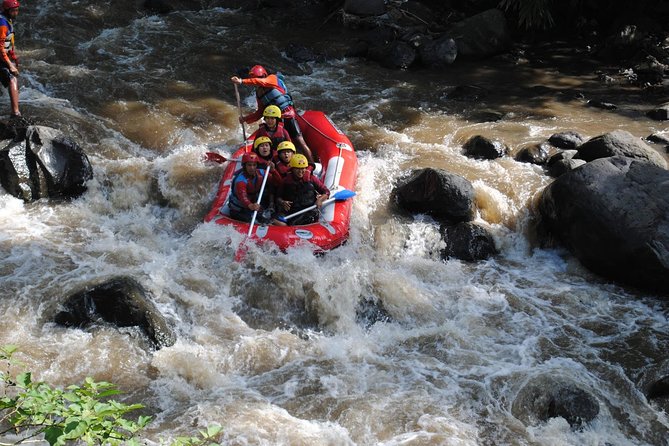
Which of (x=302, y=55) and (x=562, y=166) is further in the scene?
(x=302, y=55)

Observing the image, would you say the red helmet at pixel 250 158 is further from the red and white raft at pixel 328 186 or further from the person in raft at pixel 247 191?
the red and white raft at pixel 328 186

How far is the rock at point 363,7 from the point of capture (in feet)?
43.2

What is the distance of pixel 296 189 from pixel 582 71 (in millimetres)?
6957

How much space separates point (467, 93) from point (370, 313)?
548 cm

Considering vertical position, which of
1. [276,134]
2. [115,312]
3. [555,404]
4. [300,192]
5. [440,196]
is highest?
[276,134]

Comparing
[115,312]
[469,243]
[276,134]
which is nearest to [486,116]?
[469,243]

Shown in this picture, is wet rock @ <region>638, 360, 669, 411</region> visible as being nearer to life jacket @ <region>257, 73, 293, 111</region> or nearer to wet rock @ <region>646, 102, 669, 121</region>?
life jacket @ <region>257, 73, 293, 111</region>

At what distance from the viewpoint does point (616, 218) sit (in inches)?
267

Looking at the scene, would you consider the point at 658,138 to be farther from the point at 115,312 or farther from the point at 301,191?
the point at 115,312

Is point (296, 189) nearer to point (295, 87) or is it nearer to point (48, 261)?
point (48, 261)

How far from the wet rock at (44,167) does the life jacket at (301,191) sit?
2386 mm

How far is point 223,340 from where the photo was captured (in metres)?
5.67

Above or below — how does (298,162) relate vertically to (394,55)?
below

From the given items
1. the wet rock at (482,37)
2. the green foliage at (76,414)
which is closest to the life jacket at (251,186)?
the green foliage at (76,414)
